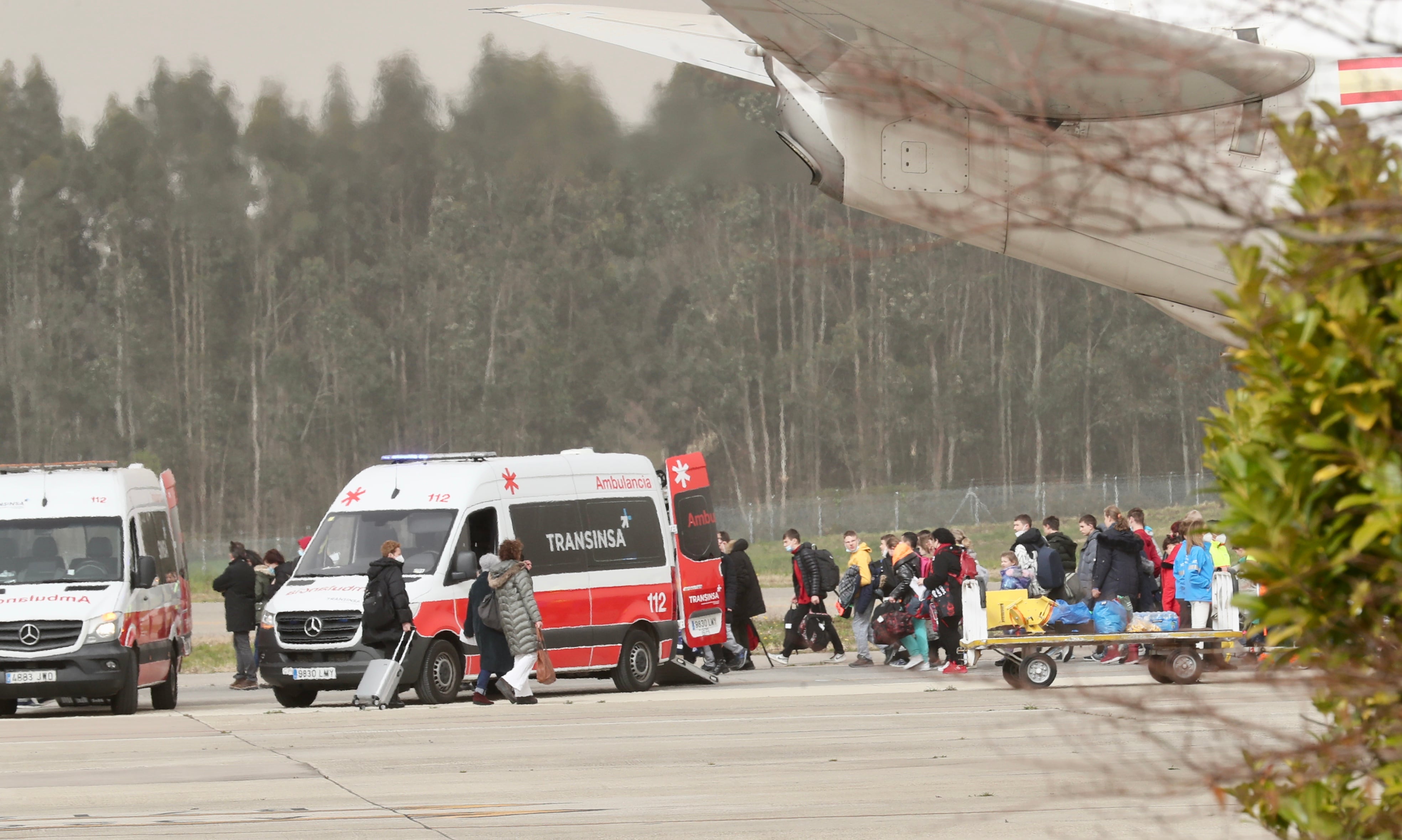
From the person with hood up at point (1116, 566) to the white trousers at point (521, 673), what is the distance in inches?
226

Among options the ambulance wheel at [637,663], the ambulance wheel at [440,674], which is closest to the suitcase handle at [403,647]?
the ambulance wheel at [440,674]

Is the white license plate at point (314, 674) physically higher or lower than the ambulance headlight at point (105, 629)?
lower

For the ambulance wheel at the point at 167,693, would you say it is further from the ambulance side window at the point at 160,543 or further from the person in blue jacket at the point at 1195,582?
the person in blue jacket at the point at 1195,582

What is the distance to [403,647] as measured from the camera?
1611cm

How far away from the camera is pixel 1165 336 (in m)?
67.3

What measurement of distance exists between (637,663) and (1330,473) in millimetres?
14790

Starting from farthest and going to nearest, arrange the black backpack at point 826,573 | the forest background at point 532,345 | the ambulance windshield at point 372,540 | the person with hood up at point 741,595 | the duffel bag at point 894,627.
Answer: the forest background at point 532,345 < the black backpack at point 826,573 < the person with hood up at point 741,595 < the duffel bag at point 894,627 < the ambulance windshield at point 372,540

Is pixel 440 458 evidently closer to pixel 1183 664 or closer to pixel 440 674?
pixel 440 674

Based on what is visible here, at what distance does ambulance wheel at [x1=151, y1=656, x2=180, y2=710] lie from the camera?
1748 centimetres

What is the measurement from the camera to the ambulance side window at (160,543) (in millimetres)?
17516

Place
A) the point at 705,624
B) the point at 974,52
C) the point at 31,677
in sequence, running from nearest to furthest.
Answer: the point at 974,52, the point at 31,677, the point at 705,624

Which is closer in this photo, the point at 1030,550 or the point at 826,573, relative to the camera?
the point at 1030,550

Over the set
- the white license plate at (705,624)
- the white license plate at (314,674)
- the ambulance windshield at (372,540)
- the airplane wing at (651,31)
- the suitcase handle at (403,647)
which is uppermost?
the airplane wing at (651,31)

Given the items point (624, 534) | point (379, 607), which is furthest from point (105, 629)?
point (624, 534)
